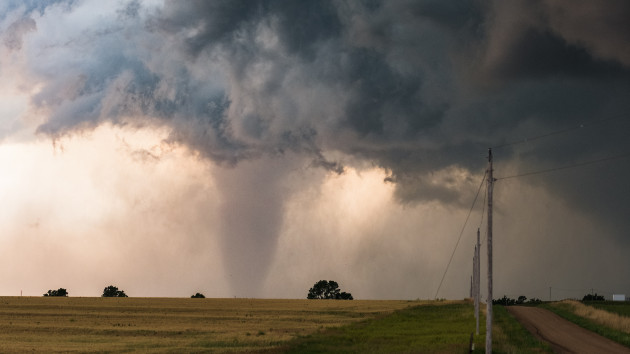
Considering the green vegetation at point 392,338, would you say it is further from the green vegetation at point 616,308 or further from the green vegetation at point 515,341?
the green vegetation at point 616,308

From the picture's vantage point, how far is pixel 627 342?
2469 inches

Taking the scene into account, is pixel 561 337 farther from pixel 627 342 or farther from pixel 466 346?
pixel 466 346

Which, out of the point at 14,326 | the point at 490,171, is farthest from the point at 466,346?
the point at 14,326

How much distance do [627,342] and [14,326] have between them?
59.8 meters

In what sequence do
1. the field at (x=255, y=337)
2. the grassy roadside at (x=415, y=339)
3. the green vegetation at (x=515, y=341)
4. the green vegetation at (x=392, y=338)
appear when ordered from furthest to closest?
the field at (x=255, y=337), the green vegetation at (x=392, y=338), the grassy roadside at (x=415, y=339), the green vegetation at (x=515, y=341)

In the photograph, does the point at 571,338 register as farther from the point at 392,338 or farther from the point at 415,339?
the point at 392,338

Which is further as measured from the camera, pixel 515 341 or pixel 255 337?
pixel 255 337

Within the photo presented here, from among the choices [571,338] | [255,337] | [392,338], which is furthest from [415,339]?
[571,338]

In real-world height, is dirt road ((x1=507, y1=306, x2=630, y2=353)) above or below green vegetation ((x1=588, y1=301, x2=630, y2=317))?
below

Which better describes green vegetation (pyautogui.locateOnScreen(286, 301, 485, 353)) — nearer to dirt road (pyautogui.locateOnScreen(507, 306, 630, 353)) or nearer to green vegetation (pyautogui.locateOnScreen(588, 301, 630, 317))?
dirt road (pyautogui.locateOnScreen(507, 306, 630, 353))

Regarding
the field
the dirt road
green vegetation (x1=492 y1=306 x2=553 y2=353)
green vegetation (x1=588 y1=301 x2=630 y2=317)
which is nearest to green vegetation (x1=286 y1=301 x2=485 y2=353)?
the field

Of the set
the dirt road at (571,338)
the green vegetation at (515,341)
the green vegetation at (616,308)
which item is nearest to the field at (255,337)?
the green vegetation at (515,341)

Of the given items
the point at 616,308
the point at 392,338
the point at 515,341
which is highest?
the point at 616,308

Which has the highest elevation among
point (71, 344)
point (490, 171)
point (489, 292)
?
point (490, 171)
